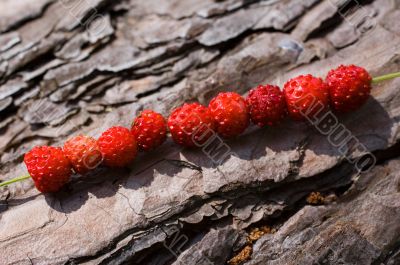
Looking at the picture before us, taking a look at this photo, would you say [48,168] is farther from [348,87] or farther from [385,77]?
[385,77]

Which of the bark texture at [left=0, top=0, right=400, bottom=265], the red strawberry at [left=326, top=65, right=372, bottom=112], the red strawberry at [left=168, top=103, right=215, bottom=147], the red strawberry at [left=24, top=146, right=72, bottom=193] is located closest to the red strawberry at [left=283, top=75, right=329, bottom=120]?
the red strawberry at [left=326, top=65, right=372, bottom=112]

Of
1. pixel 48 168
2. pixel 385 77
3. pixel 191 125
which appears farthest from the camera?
pixel 385 77

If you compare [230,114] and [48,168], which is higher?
[48,168]

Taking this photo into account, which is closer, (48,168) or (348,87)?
(48,168)

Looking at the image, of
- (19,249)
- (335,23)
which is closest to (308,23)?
(335,23)

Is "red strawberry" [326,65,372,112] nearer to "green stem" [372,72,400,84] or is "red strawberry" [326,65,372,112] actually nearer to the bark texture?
"green stem" [372,72,400,84]

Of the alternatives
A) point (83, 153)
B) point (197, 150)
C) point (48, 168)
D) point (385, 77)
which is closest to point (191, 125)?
point (197, 150)

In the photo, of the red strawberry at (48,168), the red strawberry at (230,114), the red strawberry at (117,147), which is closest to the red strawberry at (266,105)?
the red strawberry at (230,114)

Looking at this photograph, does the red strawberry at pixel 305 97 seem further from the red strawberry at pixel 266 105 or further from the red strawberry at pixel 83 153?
the red strawberry at pixel 83 153
